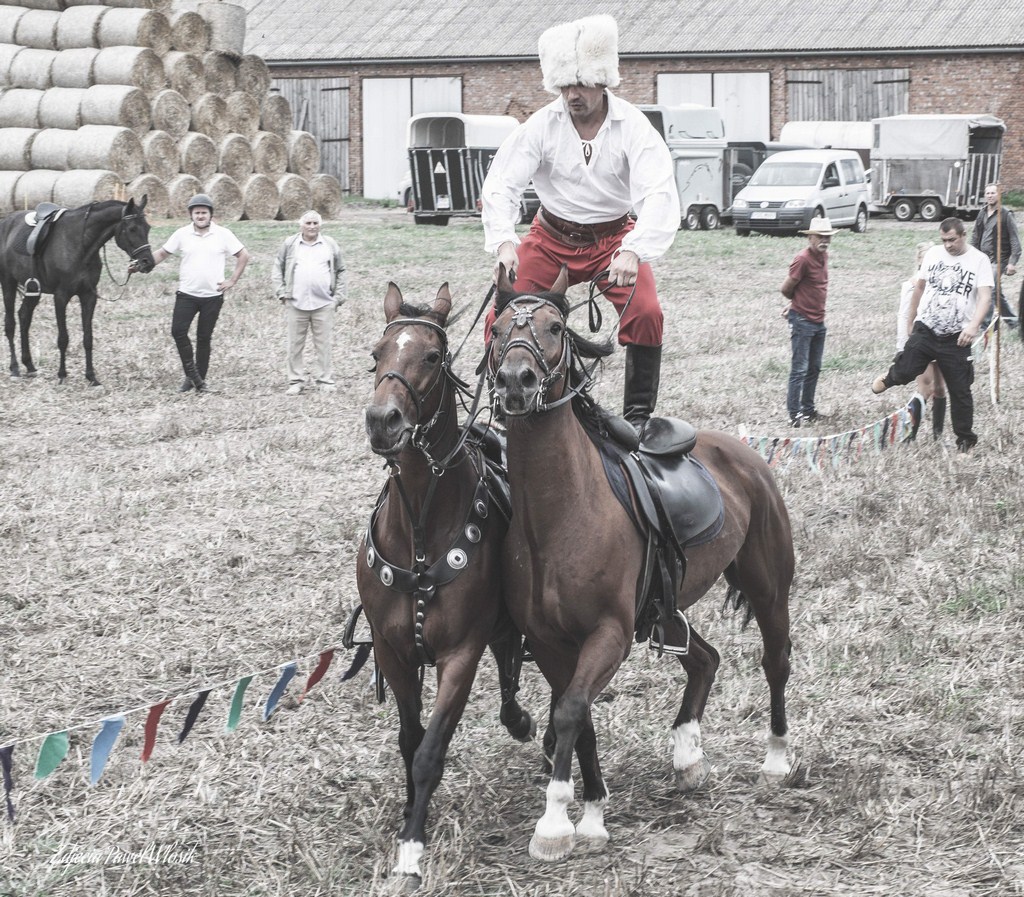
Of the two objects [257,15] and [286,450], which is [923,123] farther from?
[286,450]

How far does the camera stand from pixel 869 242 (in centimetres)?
3033

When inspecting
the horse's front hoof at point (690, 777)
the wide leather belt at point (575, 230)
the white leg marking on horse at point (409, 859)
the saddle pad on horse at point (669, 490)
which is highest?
the wide leather belt at point (575, 230)

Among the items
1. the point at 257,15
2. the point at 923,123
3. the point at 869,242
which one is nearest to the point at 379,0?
the point at 257,15

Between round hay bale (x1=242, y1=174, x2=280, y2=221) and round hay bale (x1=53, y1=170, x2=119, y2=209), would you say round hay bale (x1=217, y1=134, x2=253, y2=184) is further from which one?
round hay bale (x1=53, y1=170, x2=119, y2=209)

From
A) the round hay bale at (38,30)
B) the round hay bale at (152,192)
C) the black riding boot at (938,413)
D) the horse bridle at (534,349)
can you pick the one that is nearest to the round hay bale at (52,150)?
the round hay bale at (152,192)

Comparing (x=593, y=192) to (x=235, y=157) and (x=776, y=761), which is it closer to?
(x=776, y=761)

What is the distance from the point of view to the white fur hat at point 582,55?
5316mm

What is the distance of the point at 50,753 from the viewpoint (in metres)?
4.61

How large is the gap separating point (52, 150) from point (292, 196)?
5922 millimetres

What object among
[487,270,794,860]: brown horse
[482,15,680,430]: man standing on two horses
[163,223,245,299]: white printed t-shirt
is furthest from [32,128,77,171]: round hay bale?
[487,270,794,860]: brown horse

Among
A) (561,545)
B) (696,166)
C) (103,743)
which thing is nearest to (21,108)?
(696,166)

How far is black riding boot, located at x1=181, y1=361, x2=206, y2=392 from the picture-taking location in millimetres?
14761

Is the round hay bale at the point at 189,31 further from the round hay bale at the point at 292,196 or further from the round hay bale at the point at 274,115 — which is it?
the round hay bale at the point at 292,196

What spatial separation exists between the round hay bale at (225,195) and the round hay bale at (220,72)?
68.0 inches
